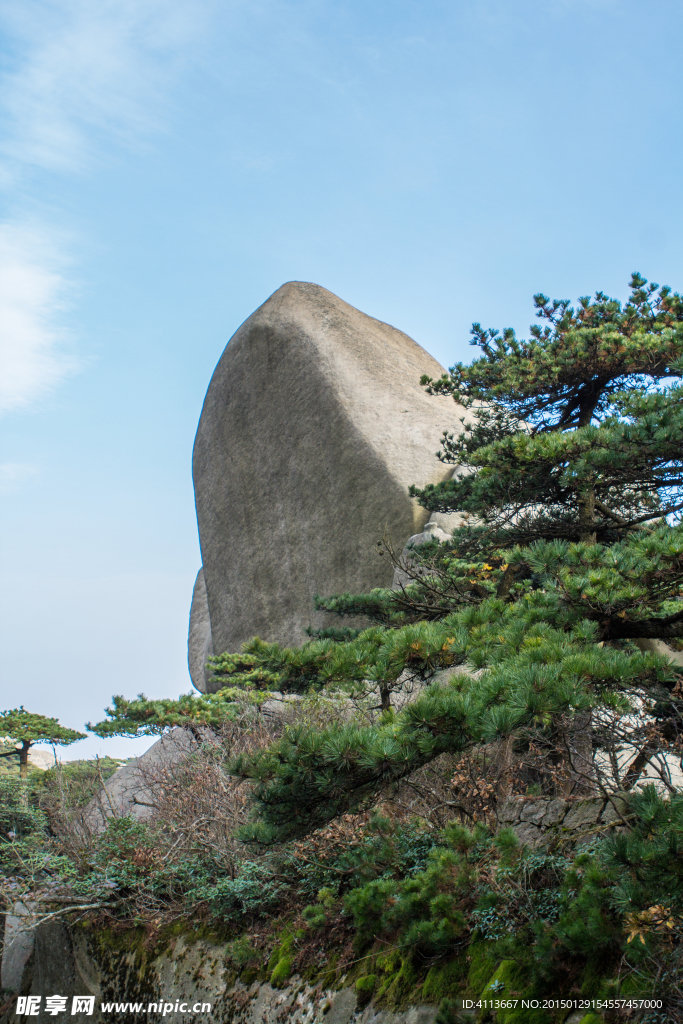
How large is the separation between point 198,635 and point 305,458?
27.9 ft

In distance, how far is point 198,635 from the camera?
21.3m

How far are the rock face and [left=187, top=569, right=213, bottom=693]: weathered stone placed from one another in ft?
10.0

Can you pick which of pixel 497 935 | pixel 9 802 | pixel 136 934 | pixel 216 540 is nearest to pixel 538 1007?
pixel 497 935

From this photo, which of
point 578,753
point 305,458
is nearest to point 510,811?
point 578,753

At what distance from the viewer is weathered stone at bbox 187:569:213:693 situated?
66.3ft

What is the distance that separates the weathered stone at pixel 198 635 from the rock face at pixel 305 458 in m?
3.05

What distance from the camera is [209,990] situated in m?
6.03

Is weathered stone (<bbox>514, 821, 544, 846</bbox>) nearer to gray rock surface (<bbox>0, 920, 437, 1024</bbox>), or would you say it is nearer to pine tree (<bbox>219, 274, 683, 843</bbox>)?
pine tree (<bbox>219, 274, 683, 843</bbox>)

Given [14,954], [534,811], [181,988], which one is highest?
[534,811]

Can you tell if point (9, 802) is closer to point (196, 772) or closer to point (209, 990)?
point (196, 772)

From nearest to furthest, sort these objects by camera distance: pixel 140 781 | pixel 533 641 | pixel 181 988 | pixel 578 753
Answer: pixel 533 641, pixel 578 753, pixel 181 988, pixel 140 781

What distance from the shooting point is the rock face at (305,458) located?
1398 cm

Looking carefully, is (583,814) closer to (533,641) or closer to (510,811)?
(510,811)

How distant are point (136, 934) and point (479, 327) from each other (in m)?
8.22
